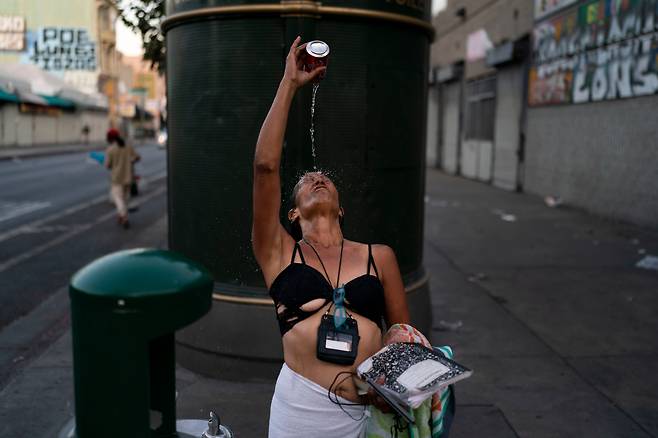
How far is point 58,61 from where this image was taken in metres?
63.7

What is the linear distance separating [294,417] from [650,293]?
6073 millimetres

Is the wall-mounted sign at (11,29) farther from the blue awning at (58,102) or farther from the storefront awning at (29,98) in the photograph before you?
the storefront awning at (29,98)

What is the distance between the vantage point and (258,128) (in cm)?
459

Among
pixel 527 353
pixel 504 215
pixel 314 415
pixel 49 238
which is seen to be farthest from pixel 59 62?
pixel 314 415

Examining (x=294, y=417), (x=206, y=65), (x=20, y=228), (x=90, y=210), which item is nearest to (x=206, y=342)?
(x=206, y=65)

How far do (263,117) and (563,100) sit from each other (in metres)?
12.4

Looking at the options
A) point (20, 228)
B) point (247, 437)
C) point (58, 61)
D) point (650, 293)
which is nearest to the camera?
point (247, 437)

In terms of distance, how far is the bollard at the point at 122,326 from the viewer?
5.62 ft

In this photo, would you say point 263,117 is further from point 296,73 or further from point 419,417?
point 419,417

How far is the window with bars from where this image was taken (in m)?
21.3

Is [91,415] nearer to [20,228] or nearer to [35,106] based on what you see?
[20,228]

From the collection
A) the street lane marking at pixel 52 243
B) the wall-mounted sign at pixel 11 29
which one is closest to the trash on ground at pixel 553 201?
the street lane marking at pixel 52 243

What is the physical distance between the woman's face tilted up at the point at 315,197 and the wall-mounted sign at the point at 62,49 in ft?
209

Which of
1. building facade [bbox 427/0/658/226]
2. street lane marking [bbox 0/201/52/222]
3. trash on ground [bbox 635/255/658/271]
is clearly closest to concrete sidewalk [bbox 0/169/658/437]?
trash on ground [bbox 635/255/658/271]
